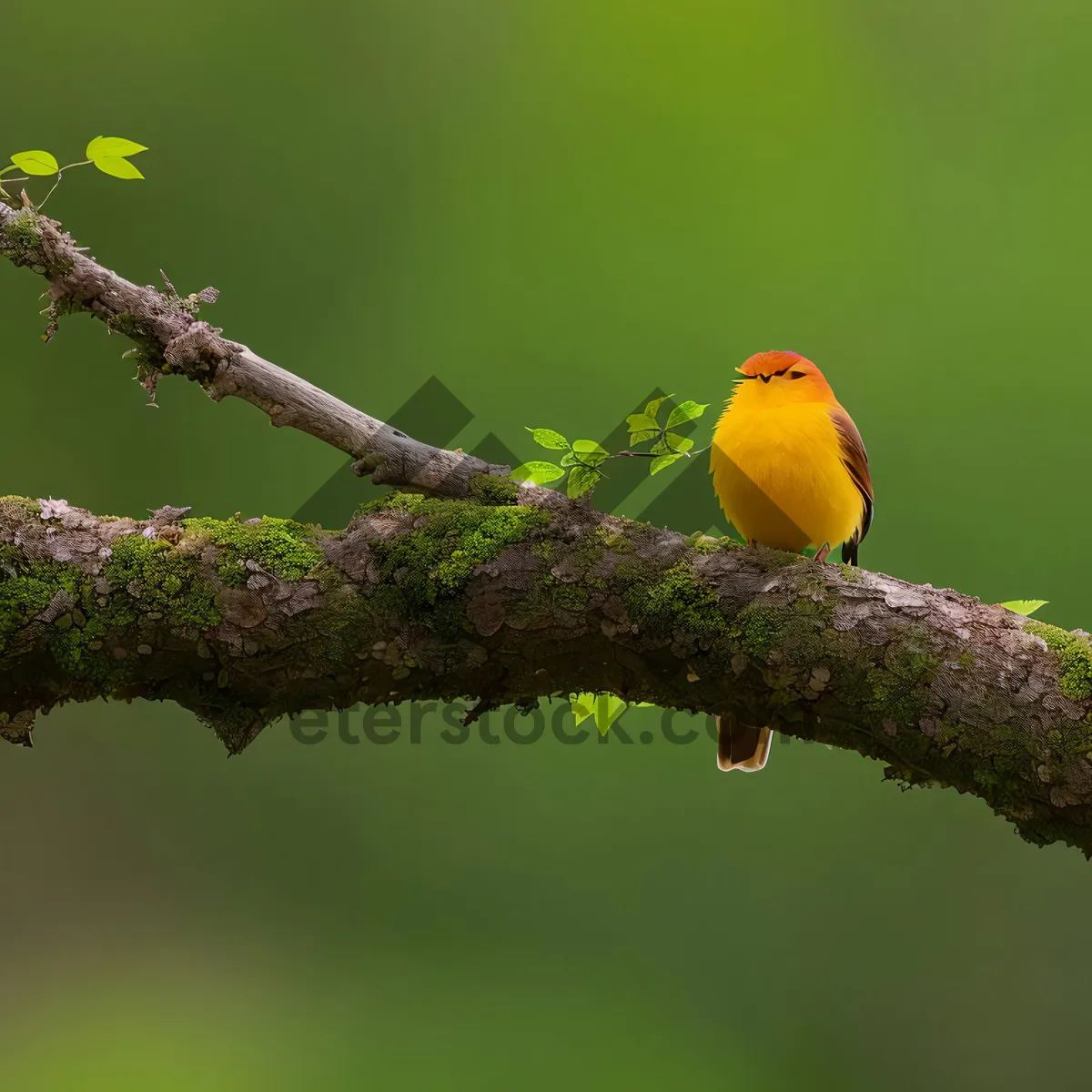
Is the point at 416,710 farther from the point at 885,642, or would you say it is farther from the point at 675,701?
the point at 885,642

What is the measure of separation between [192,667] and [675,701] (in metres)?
0.70

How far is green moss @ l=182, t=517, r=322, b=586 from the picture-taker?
154 centimetres

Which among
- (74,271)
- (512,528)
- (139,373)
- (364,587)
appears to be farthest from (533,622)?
(74,271)

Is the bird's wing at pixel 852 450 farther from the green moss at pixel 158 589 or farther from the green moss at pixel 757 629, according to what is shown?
the green moss at pixel 158 589

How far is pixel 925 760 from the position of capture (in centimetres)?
146

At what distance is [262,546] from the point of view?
156 centimetres

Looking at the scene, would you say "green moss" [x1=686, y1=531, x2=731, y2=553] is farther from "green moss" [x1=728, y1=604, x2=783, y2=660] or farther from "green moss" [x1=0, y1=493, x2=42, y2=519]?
"green moss" [x1=0, y1=493, x2=42, y2=519]

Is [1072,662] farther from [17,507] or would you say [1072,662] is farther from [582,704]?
[17,507]

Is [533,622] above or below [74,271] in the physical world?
below

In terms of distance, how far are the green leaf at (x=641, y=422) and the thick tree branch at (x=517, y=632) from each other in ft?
0.80

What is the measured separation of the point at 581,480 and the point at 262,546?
1.73 ft

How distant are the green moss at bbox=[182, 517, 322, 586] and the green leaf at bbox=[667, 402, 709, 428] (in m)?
0.62

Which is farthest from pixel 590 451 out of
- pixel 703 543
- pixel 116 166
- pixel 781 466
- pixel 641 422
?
pixel 116 166

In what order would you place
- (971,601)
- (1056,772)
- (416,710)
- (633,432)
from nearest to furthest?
(1056,772) → (971,601) → (633,432) → (416,710)
